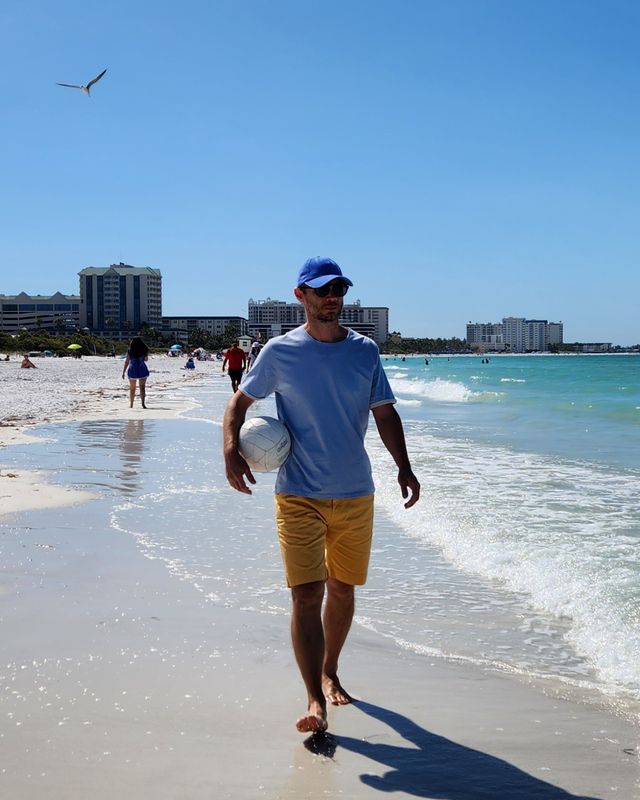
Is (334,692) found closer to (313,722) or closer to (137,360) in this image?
(313,722)

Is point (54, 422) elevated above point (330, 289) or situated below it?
below

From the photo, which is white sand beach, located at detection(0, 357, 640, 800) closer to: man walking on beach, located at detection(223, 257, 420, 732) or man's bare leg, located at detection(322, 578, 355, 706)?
man's bare leg, located at detection(322, 578, 355, 706)

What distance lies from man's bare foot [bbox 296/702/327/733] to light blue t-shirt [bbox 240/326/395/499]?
810 mm

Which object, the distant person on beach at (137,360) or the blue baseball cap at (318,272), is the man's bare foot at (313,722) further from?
the distant person on beach at (137,360)

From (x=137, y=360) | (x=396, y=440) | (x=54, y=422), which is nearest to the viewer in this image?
(x=396, y=440)

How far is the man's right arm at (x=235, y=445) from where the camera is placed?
351cm

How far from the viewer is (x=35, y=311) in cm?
19000

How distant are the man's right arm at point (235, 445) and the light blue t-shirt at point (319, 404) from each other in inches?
3.6

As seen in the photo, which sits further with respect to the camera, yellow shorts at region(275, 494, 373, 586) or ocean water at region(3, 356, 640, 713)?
ocean water at region(3, 356, 640, 713)

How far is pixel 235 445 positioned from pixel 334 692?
1095 mm

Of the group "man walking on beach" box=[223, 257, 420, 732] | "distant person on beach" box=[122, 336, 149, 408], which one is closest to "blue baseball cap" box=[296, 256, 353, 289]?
"man walking on beach" box=[223, 257, 420, 732]

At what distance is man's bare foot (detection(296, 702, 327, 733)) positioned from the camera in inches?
122

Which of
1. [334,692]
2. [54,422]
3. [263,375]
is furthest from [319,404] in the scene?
[54,422]

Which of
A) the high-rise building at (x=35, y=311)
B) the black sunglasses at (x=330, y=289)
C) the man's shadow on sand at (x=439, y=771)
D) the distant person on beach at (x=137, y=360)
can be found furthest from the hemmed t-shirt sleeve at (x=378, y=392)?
the high-rise building at (x=35, y=311)
